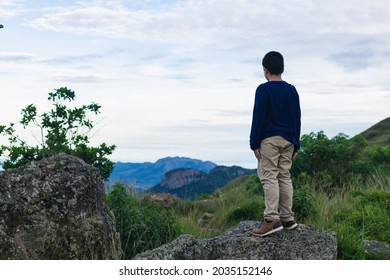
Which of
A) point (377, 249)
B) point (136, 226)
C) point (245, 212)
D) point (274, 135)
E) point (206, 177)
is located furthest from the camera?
point (206, 177)

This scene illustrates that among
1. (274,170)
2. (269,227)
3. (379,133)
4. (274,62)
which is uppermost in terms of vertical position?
(274,62)

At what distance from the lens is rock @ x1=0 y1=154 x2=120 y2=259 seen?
8.81m

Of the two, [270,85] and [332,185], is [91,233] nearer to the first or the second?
[270,85]

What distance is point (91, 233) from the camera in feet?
29.6

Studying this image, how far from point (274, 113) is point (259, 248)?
1.76m

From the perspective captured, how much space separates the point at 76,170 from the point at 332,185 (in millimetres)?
10029

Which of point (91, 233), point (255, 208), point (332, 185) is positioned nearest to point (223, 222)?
point (255, 208)

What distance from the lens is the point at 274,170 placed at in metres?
8.20

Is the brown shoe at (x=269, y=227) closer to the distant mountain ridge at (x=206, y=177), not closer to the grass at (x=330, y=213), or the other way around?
the grass at (x=330, y=213)

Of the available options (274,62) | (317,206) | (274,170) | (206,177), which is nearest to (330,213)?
(317,206)

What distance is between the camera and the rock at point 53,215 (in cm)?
881

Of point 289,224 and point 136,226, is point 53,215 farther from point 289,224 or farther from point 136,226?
point 289,224

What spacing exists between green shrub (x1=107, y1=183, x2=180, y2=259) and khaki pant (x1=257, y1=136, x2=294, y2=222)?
119 inches

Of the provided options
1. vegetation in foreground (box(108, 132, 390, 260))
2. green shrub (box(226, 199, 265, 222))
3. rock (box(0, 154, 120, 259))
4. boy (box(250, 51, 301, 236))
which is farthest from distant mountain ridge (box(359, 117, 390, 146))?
rock (box(0, 154, 120, 259))
